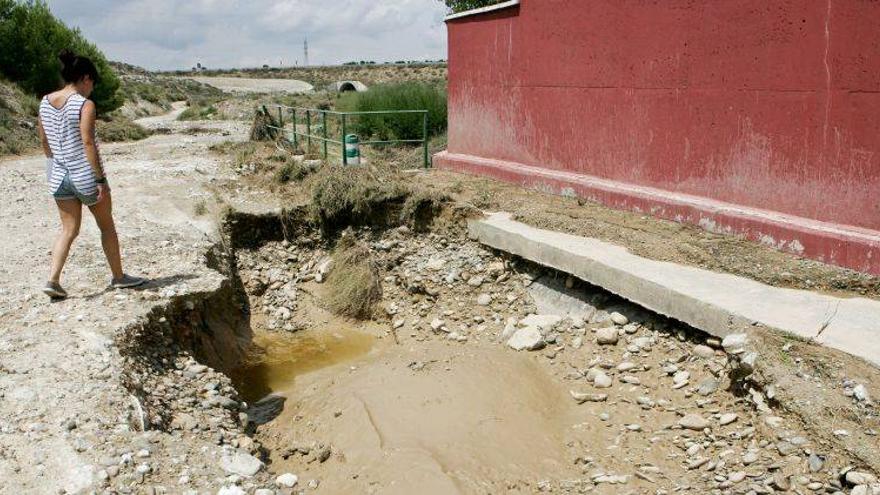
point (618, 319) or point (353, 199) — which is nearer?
point (618, 319)

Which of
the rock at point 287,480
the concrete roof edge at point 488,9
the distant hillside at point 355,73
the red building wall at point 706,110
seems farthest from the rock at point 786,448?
the distant hillside at point 355,73

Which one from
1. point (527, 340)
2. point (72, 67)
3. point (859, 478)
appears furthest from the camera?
point (527, 340)

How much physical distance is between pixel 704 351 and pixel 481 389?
1704 mm

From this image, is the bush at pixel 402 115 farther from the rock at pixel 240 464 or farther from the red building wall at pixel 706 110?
the rock at pixel 240 464

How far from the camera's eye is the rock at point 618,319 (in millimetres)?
5492

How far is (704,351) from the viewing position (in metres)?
4.76

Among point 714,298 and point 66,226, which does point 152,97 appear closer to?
point 66,226

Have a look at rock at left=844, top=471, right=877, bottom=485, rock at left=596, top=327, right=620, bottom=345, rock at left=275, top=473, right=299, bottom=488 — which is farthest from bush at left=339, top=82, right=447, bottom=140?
rock at left=844, top=471, right=877, bottom=485

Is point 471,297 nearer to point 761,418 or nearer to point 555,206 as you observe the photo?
point 555,206

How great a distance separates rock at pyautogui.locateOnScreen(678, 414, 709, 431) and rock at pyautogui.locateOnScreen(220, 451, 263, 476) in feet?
8.51

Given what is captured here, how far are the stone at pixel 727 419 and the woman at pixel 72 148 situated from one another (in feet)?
14.5

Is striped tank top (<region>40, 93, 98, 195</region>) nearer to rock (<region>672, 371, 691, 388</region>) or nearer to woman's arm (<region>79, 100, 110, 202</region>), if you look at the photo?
woman's arm (<region>79, 100, 110, 202</region>)

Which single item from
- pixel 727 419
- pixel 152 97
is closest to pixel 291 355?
pixel 727 419

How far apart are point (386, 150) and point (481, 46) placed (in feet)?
12.7
